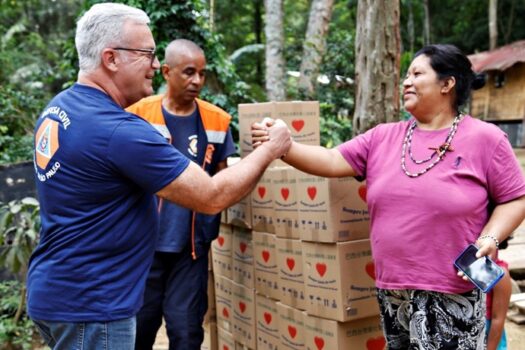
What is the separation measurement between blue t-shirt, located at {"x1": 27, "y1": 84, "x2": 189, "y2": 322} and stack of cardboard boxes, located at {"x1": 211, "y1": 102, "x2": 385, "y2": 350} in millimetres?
1097

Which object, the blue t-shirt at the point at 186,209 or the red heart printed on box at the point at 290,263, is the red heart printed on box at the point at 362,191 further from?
the blue t-shirt at the point at 186,209

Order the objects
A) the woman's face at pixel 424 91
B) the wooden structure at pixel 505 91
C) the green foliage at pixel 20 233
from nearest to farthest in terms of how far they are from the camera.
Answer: the woman's face at pixel 424 91 < the green foliage at pixel 20 233 < the wooden structure at pixel 505 91

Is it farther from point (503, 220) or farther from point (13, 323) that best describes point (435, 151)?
point (13, 323)

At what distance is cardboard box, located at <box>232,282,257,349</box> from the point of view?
3.42 meters

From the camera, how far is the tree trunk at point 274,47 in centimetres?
952

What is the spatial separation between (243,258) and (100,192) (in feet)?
5.56

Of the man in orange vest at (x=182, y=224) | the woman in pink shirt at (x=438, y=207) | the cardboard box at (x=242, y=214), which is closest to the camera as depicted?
the woman in pink shirt at (x=438, y=207)

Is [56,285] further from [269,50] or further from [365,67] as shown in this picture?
[269,50]

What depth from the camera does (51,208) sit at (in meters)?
1.94

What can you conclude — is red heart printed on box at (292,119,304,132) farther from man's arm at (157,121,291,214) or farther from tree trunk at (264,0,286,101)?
tree trunk at (264,0,286,101)

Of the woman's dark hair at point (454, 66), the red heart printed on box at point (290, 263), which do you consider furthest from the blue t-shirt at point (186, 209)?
the woman's dark hair at point (454, 66)

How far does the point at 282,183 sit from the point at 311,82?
6.19m

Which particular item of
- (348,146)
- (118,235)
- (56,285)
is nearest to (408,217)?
(348,146)

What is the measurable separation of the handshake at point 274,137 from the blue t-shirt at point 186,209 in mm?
624
